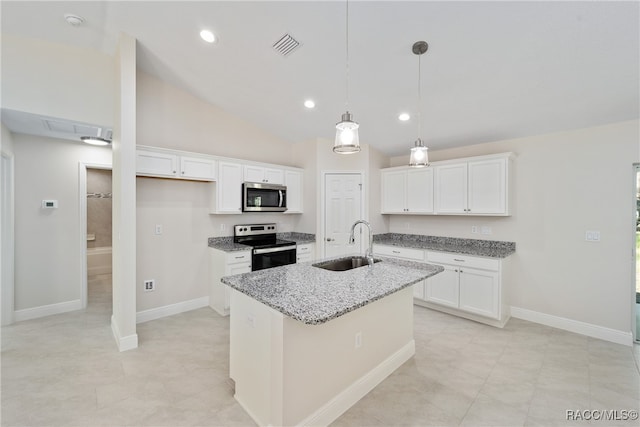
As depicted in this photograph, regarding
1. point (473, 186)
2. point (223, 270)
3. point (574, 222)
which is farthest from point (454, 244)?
point (223, 270)

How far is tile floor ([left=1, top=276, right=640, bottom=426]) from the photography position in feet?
6.27

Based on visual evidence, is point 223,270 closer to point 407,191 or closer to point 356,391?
point 356,391

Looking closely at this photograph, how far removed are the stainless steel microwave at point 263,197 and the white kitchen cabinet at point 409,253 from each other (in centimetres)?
176

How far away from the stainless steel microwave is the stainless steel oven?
0.42 m

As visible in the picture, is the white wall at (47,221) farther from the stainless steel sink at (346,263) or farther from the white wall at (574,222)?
the white wall at (574,222)

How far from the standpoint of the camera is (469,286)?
3545 millimetres

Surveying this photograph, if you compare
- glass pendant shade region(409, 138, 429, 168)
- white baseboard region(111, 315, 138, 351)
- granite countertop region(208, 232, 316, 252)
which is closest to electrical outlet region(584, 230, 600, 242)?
glass pendant shade region(409, 138, 429, 168)

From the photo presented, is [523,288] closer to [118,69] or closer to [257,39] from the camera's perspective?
[257,39]

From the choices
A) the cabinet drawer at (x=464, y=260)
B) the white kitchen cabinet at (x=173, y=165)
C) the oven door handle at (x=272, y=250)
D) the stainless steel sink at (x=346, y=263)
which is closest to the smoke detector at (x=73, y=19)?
the white kitchen cabinet at (x=173, y=165)

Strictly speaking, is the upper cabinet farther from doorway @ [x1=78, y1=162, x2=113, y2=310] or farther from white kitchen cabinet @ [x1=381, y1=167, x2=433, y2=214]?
doorway @ [x1=78, y1=162, x2=113, y2=310]

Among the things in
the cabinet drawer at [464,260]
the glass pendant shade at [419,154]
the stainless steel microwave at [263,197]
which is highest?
the glass pendant shade at [419,154]

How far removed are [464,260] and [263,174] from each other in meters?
3.18

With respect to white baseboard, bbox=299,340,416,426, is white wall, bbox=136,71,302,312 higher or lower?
higher

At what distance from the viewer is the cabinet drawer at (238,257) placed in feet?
12.0
